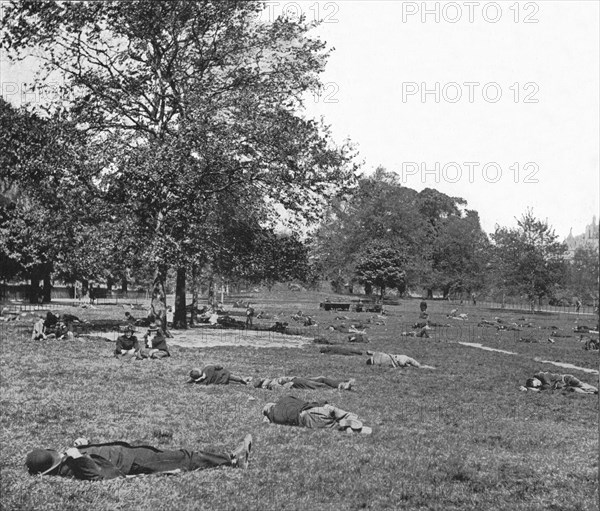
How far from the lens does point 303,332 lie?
107ft

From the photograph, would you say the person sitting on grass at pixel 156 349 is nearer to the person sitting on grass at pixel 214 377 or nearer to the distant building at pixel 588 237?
the person sitting on grass at pixel 214 377

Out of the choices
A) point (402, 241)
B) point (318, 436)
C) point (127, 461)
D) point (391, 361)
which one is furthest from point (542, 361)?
point (402, 241)

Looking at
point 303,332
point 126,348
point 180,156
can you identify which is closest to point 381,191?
point 303,332

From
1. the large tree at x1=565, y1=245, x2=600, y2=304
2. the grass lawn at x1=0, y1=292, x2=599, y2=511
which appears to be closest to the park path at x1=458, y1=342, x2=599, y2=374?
the grass lawn at x1=0, y1=292, x2=599, y2=511

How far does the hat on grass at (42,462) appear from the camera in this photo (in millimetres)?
7273

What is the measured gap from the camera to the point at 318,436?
955 centimetres

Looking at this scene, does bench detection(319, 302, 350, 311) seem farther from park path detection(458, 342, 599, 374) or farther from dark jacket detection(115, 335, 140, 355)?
dark jacket detection(115, 335, 140, 355)

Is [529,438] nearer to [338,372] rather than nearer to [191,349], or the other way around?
[338,372]

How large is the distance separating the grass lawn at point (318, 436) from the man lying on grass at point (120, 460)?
18 centimetres

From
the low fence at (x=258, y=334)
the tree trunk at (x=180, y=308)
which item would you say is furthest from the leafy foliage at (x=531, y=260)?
the tree trunk at (x=180, y=308)

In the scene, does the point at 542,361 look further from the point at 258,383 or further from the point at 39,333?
the point at 39,333

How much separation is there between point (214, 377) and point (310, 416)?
15.2ft

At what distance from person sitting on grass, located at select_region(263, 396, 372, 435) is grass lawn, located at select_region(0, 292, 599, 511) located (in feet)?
0.99

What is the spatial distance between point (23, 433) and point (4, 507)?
3.09 m
